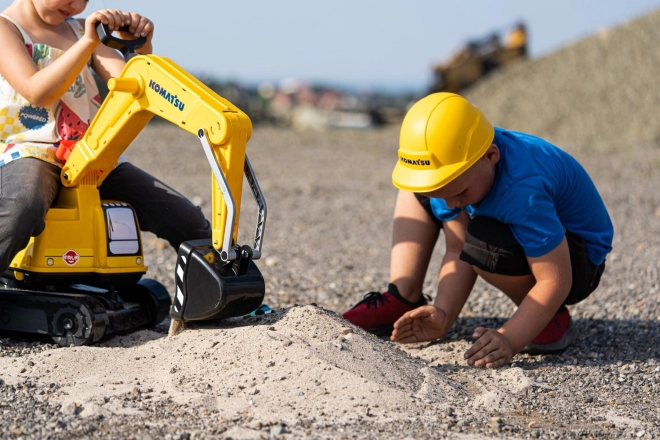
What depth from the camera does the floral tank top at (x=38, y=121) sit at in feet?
11.7

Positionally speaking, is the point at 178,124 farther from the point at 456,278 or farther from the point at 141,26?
the point at 456,278

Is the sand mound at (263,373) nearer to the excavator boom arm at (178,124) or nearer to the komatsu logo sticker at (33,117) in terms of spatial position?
the excavator boom arm at (178,124)

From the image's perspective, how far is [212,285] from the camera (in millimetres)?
3156

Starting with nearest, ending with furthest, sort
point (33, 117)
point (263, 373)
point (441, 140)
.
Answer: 1. point (263, 373)
2. point (441, 140)
3. point (33, 117)

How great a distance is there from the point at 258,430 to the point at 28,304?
1.43 meters

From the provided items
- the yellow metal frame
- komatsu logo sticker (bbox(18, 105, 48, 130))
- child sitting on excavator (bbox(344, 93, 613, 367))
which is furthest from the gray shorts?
komatsu logo sticker (bbox(18, 105, 48, 130))

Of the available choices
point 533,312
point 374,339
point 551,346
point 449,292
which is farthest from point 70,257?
point 551,346

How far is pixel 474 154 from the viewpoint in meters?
3.32

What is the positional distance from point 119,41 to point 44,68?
0.35 metres

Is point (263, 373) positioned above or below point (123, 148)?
below

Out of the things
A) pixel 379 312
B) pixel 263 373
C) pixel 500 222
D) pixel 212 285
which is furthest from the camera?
pixel 379 312

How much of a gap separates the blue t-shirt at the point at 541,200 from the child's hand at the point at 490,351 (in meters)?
0.38

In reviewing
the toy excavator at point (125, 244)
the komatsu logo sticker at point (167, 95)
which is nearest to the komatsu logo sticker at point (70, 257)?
the toy excavator at point (125, 244)

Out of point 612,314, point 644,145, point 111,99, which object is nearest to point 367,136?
point 644,145
